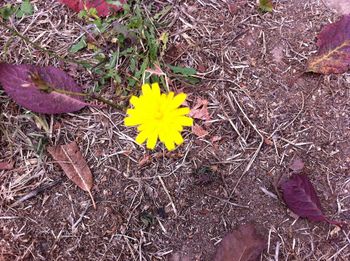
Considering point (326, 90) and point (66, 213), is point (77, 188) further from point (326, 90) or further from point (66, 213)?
point (326, 90)

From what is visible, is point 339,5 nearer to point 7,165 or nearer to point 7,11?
point 7,11

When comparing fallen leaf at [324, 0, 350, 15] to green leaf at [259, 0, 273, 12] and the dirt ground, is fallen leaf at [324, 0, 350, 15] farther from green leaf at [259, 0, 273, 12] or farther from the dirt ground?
green leaf at [259, 0, 273, 12]

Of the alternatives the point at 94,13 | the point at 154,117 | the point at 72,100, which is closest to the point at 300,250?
the point at 154,117

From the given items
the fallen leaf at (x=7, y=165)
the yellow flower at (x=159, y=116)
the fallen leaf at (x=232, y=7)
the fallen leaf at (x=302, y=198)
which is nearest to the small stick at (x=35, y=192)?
the fallen leaf at (x=7, y=165)

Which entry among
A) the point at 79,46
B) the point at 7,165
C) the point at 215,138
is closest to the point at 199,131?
the point at 215,138

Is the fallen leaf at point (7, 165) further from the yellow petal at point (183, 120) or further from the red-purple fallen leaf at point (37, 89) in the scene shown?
the yellow petal at point (183, 120)

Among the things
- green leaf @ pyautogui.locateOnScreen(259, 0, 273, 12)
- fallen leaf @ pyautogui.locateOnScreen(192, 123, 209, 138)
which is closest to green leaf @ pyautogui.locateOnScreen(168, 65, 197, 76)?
fallen leaf @ pyautogui.locateOnScreen(192, 123, 209, 138)
